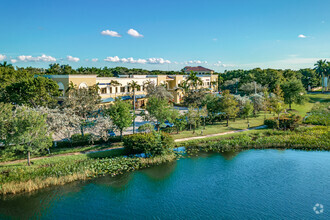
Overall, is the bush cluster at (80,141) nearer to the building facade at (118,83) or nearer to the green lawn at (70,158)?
the green lawn at (70,158)

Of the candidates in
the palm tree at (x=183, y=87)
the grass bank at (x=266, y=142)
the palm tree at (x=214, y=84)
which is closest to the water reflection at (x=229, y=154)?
the grass bank at (x=266, y=142)

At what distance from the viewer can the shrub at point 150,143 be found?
27.6 m

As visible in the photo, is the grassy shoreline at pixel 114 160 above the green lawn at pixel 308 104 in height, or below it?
below

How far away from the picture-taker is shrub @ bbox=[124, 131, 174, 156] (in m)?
27.6

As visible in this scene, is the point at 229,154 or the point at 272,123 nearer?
the point at 229,154

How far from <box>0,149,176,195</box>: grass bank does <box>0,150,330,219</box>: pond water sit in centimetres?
77

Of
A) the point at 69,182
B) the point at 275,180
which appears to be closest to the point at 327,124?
the point at 275,180

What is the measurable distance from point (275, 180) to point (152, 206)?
1203 cm

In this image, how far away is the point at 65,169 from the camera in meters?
23.6

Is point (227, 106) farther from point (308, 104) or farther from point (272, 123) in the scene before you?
point (308, 104)

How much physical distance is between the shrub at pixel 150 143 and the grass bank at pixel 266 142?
12.7ft

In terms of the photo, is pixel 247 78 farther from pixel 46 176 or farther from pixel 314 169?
pixel 46 176

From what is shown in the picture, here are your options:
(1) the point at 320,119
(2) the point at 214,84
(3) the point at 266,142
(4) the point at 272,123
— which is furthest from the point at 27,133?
(2) the point at 214,84

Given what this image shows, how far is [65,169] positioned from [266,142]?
24.8 metres
